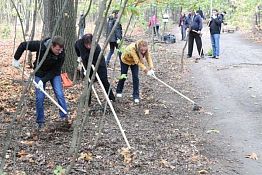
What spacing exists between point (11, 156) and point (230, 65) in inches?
440

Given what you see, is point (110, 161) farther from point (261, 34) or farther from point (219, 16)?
point (261, 34)

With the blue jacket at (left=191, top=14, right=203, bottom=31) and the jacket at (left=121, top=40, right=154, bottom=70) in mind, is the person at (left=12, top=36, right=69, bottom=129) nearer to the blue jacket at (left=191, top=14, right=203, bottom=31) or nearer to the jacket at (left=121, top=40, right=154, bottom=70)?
the jacket at (left=121, top=40, right=154, bottom=70)

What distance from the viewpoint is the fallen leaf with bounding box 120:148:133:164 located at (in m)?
5.52

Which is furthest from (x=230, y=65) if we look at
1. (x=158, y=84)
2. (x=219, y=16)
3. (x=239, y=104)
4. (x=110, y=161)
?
(x=110, y=161)

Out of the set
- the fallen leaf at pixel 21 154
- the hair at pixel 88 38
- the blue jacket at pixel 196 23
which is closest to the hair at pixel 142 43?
the hair at pixel 88 38

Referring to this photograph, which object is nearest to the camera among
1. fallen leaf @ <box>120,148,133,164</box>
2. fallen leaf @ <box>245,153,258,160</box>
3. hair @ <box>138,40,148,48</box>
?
fallen leaf @ <box>120,148,133,164</box>

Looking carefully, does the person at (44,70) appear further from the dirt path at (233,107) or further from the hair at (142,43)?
the dirt path at (233,107)

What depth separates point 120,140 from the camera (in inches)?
252

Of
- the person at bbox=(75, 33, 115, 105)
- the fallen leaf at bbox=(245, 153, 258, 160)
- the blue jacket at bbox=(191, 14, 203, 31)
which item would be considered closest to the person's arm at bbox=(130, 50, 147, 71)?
the person at bbox=(75, 33, 115, 105)

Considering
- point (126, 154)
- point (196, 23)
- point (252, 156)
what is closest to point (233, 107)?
Answer: point (252, 156)

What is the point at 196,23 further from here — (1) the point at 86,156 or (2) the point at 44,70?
(1) the point at 86,156

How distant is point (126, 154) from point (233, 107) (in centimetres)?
435

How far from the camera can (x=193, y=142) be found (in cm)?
665

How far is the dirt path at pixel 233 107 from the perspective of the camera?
→ 6.20 m
